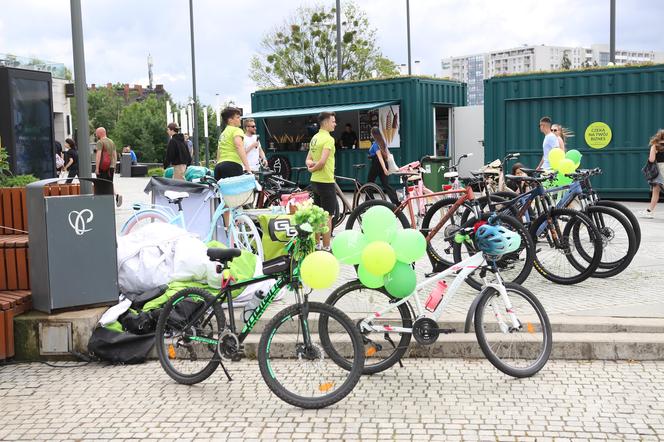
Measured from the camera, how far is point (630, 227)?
25.1 ft

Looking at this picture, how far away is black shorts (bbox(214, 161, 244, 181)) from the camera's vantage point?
941 cm

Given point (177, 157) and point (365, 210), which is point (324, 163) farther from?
point (177, 157)

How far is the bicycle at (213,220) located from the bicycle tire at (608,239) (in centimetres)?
316

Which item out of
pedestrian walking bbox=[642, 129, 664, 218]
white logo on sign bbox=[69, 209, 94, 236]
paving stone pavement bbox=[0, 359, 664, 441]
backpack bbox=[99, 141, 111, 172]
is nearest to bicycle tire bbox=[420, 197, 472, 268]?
paving stone pavement bbox=[0, 359, 664, 441]

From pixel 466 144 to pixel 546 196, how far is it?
13.4 metres

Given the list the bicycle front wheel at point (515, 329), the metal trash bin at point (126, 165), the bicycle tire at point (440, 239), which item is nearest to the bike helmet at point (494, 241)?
the bicycle front wheel at point (515, 329)

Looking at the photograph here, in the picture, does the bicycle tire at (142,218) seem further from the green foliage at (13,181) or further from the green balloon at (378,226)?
the green balloon at (378,226)

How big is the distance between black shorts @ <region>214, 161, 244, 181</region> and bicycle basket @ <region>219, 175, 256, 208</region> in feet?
5.20

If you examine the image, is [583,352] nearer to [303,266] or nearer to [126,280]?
[303,266]

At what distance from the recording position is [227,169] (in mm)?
9414

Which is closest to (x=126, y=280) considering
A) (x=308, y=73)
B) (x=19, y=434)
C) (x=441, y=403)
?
(x=19, y=434)

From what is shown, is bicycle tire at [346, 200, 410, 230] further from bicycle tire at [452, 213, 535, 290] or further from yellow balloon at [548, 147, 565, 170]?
bicycle tire at [452, 213, 535, 290]

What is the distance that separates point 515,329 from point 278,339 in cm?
165

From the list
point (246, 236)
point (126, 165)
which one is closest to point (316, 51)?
point (126, 165)
